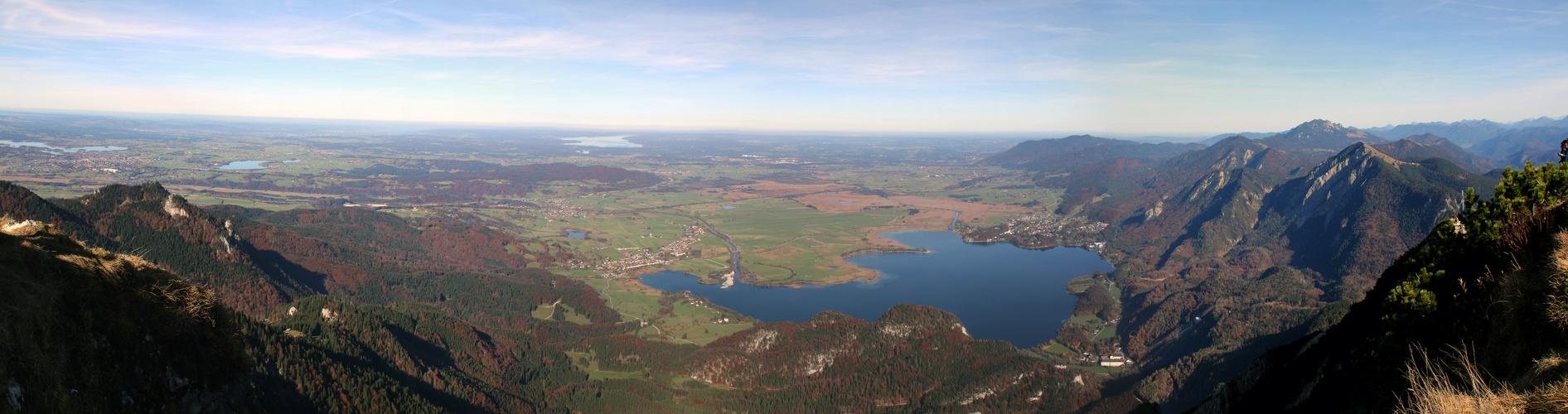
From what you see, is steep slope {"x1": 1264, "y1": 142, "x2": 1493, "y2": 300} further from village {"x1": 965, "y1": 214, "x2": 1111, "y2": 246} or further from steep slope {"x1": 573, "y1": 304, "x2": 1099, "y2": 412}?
steep slope {"x1": 573, "y1": 304, "x2": 1099, "y2": 412}

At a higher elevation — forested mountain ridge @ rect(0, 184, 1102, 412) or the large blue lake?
forested mountain ridge @ rect(0, 184, 1102, 412)

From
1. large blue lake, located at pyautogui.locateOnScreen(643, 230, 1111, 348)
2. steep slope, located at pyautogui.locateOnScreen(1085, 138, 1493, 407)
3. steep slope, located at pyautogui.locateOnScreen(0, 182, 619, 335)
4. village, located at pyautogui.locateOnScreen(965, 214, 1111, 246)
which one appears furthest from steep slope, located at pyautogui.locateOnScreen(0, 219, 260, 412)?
village, located at pyautogui.locateOnScreen(965, 214, 1111, 246)

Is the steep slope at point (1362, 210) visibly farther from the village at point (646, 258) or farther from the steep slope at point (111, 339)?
the steep slope at point (111, 339)

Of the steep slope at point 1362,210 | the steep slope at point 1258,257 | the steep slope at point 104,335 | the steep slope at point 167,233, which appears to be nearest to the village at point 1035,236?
the steep slope at point 1258,257

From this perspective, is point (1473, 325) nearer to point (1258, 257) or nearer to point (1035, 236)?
point (1258, 257)

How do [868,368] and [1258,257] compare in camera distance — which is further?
[1258,257]

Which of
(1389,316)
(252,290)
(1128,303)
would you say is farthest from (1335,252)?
(252,290)

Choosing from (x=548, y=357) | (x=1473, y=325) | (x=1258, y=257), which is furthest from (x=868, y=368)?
(x=1258, y=257)

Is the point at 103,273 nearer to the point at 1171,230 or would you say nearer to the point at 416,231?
the point at 416,231
